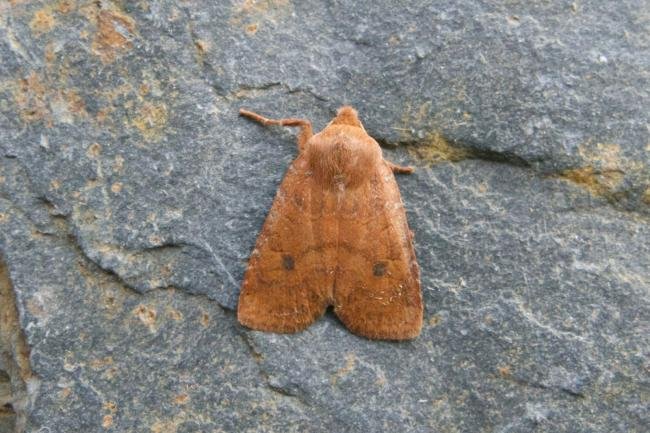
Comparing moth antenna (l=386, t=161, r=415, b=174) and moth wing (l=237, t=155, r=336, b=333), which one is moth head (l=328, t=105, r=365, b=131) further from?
moth wing (l=237, t=155, r=336, b=333)

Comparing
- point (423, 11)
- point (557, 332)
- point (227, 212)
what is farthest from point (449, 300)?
point (423, 11)

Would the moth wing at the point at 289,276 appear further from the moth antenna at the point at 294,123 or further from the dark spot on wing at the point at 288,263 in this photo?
the moth antenna at the point at 294,123

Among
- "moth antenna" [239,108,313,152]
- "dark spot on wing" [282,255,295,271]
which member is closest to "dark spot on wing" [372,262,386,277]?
"dark spot on wing" [282,255,295,271]

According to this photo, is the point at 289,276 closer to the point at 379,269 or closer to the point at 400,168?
the point at 379,269

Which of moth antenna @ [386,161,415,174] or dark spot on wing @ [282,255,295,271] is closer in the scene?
dark spot on wing @ [282,255,295,271]

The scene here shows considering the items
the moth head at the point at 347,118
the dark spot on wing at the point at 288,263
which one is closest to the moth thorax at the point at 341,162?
the moth head at the point at 347,118
